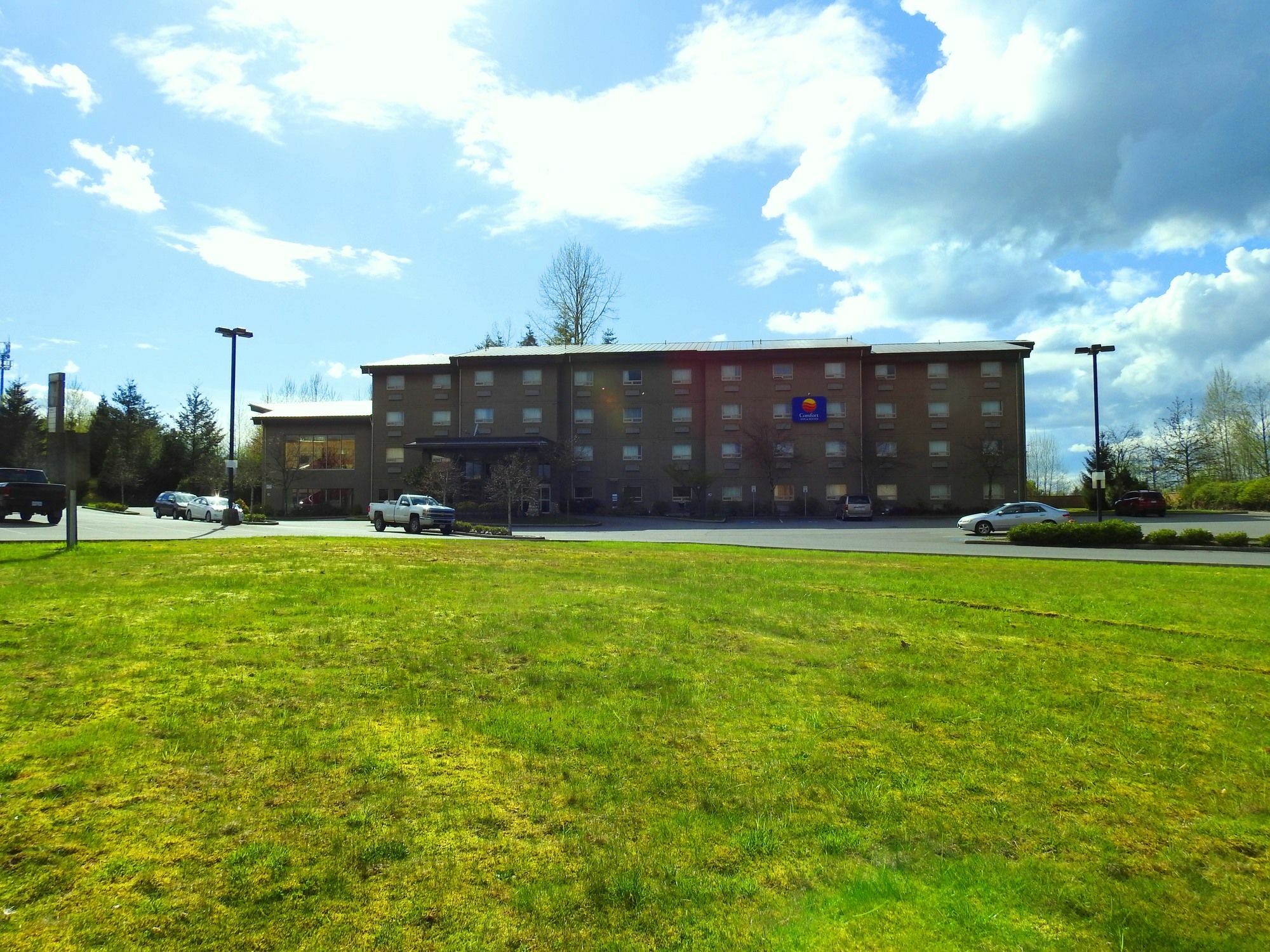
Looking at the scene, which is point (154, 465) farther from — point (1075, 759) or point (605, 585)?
point (1075, 759)

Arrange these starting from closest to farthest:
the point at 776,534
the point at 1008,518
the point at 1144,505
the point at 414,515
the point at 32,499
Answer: the point at 32,499, the point at 414,515, the point at 776,534, the point at 1008,518, the point at 1144,505

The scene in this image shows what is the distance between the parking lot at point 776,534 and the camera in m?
22.4

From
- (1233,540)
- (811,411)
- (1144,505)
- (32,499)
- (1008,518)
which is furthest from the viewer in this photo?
(811,411)

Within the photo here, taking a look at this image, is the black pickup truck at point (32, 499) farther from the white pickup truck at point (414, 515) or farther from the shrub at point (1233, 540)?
the shrub at point (1233, 540)

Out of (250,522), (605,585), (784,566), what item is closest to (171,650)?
(605,585)

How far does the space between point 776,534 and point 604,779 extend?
101ft

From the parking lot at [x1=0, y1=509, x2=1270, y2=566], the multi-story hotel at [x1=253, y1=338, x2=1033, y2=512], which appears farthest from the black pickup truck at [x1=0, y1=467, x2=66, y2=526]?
the multi-story hotel at [x1=253, y1=338, x2=1033, y2=512]

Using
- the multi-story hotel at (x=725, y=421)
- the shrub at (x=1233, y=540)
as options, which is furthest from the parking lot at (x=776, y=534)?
the multi-story hotel at (x=725, y=421)

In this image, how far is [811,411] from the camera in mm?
57750

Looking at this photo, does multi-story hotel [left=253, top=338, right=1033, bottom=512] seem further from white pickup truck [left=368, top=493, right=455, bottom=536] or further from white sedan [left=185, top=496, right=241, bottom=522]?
white pickup truck [left=368, top=493, right=455, bottom=536]

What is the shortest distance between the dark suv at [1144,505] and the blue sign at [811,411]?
768 inches

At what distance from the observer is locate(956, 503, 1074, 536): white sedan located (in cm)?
3506

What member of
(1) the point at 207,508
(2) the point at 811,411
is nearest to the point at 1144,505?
(2) the point at 811,411

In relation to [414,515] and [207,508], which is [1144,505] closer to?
[414,515]
